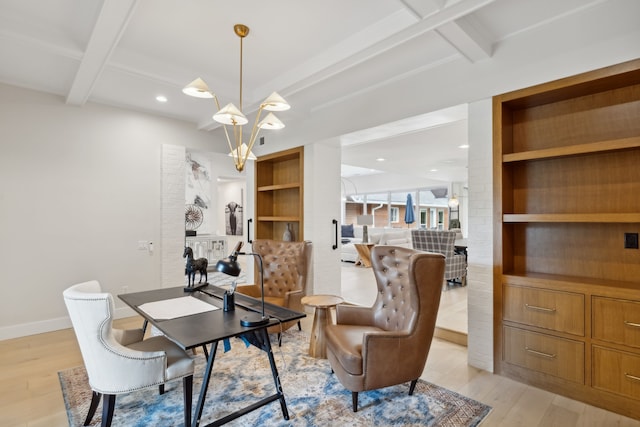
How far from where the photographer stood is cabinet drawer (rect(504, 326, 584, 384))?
239 cm

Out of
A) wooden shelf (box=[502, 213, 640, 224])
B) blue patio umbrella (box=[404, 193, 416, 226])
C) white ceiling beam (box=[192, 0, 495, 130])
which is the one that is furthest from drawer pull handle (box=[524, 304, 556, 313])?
blue patio umbrella (box=[404, 193, 416, 226])

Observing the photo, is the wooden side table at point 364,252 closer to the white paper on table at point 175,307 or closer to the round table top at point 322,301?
the round table top at point 322,301

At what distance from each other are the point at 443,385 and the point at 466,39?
274 cm

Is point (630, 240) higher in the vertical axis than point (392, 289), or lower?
higher

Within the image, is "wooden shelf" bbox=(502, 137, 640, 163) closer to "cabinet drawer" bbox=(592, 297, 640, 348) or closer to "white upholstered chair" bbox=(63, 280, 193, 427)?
"cabinet drawer" bbox=(592, 297, 640, 348)

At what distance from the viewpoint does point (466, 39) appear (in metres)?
2.52

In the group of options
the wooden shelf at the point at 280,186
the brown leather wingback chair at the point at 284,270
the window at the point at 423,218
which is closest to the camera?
the brown leather wingback chair at the point at 284,270

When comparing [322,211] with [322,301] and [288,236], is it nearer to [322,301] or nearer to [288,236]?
[288,236]

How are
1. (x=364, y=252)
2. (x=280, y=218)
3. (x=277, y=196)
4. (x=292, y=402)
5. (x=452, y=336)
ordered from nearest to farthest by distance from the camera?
(x=292, y=402) → (x=452, y=336) → (x=280, y=218) → (x=277, y=196) → (x=364, y=252)

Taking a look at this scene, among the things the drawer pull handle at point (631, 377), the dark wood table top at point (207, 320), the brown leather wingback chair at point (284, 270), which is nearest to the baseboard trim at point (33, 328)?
the dark wood table top at point (207, 320)

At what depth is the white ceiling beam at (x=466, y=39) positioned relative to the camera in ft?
7.79

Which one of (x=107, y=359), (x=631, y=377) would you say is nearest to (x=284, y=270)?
(x=107, y=359)

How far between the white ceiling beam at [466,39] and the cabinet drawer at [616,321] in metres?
2.09

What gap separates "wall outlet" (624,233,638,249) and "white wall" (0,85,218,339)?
5.12 meters
